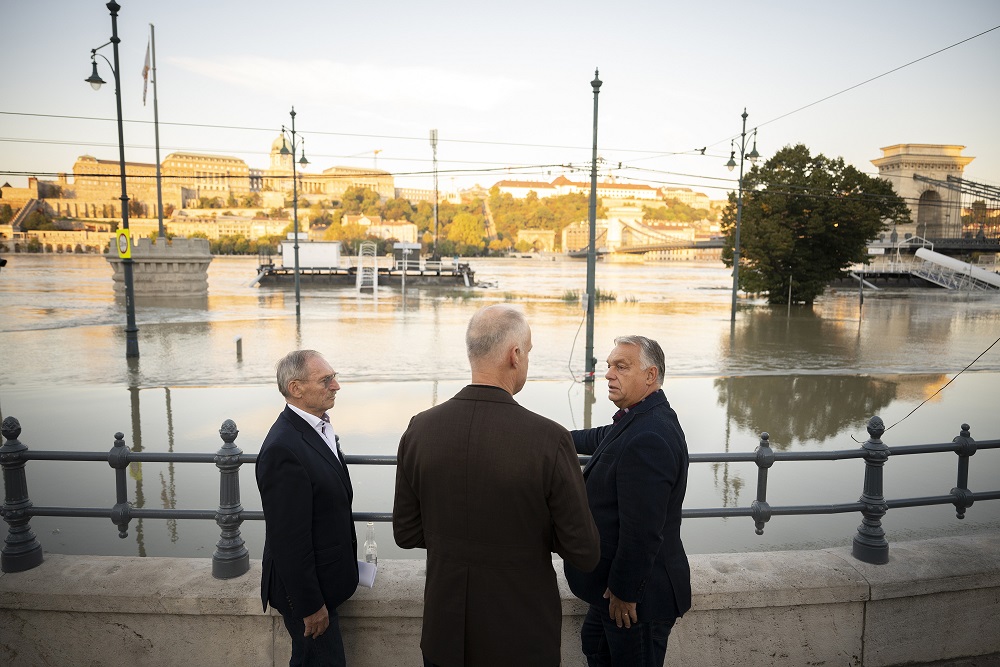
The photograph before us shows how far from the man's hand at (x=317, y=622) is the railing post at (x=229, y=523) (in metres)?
0.69

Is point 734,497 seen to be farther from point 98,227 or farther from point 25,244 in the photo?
point 98,227

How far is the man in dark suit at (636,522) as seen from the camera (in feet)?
7.48

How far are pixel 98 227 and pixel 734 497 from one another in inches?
5122

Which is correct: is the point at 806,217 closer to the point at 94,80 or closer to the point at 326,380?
the point at 94,80

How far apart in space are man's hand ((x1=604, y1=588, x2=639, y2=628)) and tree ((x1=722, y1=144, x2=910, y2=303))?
A: 35775 mm

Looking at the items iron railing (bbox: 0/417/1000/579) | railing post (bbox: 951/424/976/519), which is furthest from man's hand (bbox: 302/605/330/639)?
railing post (bbox: 951/424/976/519)

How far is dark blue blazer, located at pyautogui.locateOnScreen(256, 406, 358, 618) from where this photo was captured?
2338mm

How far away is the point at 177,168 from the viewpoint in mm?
153750

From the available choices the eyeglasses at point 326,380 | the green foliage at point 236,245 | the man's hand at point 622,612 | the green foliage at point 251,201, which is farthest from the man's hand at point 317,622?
the green foliage at point 251,201

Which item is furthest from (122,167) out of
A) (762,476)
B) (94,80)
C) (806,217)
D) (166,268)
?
(806,217)

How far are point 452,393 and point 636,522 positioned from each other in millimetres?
10375

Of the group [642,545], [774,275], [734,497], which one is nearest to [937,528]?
[734,497]

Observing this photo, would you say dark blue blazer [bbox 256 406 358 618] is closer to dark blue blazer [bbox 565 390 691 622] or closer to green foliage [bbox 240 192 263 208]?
dark blue blazer [bbox 565 390 691 622]

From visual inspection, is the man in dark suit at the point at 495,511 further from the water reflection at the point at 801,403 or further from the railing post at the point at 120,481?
the water reflection at the point at 801,403
